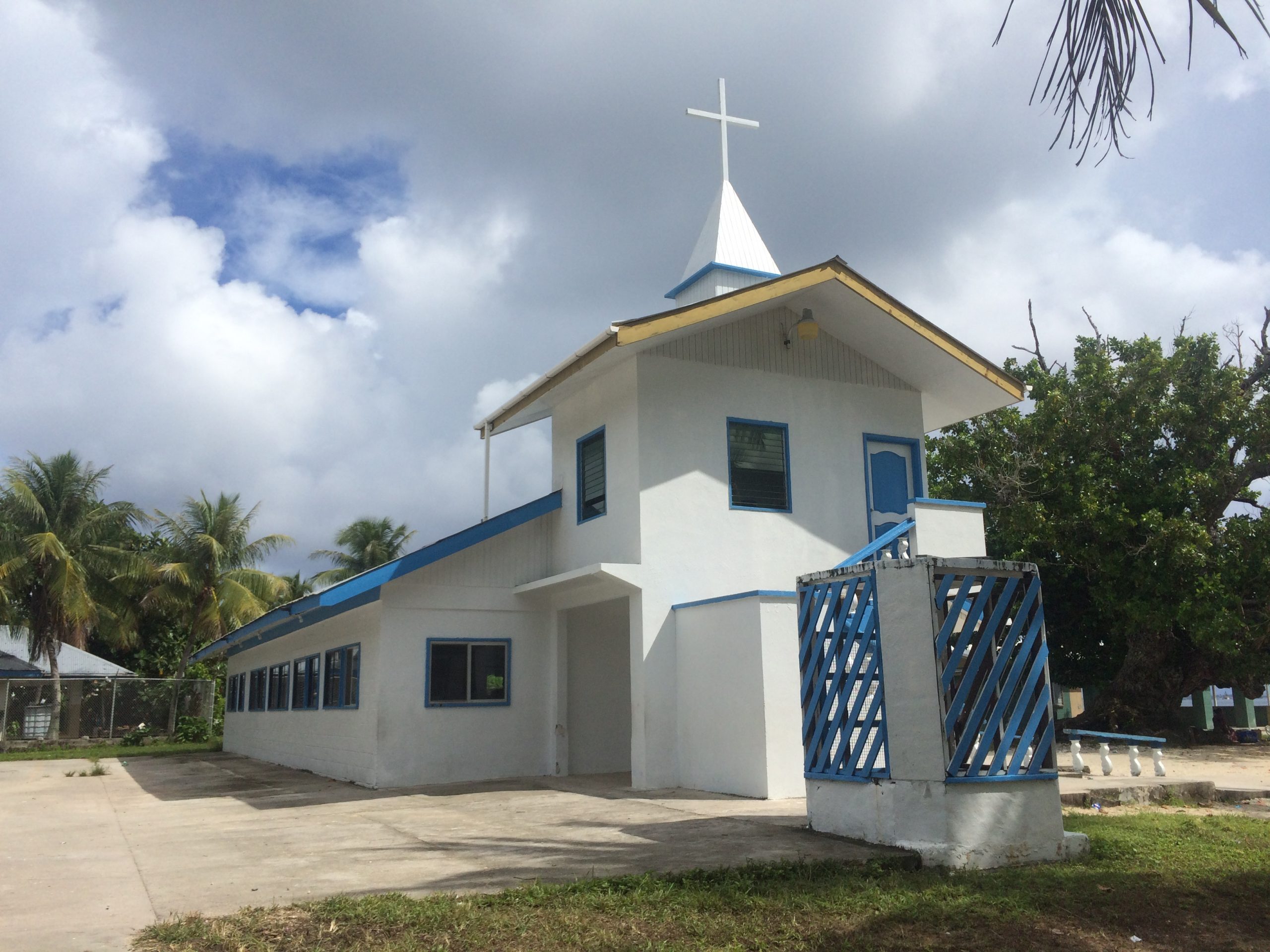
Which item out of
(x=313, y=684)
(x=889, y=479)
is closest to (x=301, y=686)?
(x=313, y=684)

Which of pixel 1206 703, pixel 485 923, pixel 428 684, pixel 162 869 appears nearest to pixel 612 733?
pixel 428 684

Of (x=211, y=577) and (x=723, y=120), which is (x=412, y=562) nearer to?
(x=723, y=120)

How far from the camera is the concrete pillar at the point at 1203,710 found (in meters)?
23.2

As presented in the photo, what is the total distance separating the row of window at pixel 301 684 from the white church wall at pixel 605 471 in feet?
12.1

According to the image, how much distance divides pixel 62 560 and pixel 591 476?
23587 mm

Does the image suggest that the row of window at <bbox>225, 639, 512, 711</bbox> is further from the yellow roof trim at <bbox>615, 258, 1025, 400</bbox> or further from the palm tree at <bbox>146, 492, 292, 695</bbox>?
the palm tree at <bbox>146, 492, 292, 695</bbox>

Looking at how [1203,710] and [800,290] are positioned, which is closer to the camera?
[800,290]

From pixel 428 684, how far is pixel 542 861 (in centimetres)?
737

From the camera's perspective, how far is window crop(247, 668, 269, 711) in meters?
23.0

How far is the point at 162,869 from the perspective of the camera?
7633 millimetres

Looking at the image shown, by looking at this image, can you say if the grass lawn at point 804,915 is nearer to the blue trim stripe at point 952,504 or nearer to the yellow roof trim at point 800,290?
the blue trim stripe at point 952,504

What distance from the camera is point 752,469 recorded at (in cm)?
1453

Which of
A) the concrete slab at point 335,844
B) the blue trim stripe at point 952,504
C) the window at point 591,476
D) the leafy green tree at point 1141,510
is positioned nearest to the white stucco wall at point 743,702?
the concrete slab at point 335,844

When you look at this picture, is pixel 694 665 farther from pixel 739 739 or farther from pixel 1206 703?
pixel 1206 703
